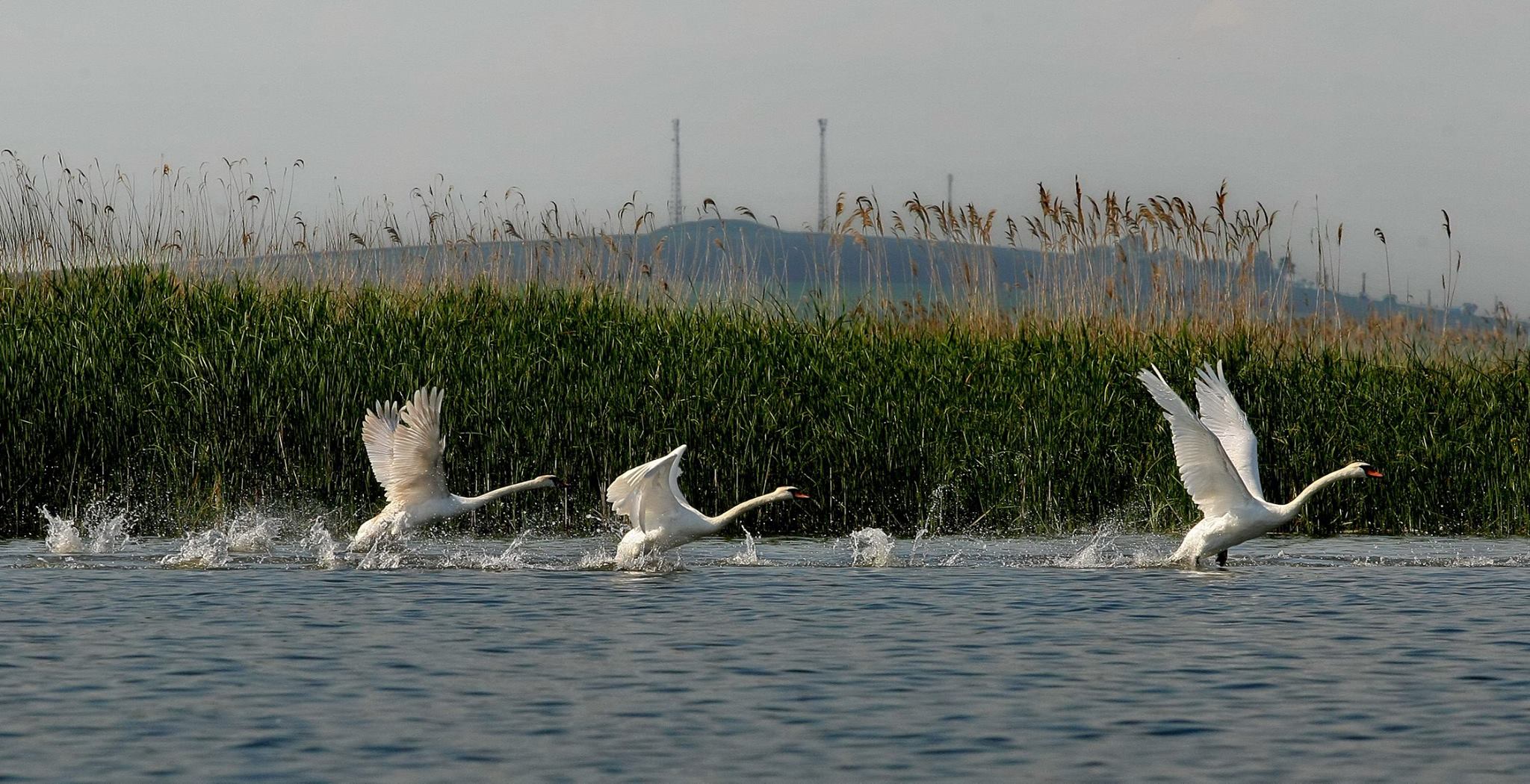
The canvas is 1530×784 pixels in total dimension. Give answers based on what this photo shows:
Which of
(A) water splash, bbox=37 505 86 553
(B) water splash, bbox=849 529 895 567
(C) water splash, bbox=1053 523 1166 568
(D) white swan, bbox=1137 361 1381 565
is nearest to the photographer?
(D) white swan, bbox=1137 361 1381 565

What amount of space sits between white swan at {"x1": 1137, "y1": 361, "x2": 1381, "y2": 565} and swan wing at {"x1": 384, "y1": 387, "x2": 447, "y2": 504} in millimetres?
5200

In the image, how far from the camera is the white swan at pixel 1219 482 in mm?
12945

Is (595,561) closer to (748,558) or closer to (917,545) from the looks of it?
(748,558)

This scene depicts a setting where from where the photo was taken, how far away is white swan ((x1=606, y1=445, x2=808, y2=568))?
1295cm

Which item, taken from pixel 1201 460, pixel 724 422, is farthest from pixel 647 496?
pixel 1201 460

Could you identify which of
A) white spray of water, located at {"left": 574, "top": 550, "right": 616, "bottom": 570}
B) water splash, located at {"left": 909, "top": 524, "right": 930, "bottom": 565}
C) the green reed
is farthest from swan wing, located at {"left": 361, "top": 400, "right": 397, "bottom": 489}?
water splash, located at {"left": 909, "top": 524, "right": 930, "bottom": 565}

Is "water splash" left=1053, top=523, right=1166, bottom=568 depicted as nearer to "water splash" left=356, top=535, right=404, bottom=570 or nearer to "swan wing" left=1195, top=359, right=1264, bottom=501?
"swan wing" left=1195, top=359, right=1264, bottom=501

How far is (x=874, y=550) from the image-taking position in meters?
13.8

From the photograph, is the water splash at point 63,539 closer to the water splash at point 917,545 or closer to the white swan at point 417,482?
the white swan at point 417,482

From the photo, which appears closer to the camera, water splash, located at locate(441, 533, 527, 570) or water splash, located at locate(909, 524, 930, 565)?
water splash, located at locate(441, 533, 527, 570)

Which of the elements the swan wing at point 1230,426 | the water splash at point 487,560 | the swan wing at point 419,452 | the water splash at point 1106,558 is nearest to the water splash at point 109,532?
the swan wing at point 419,452

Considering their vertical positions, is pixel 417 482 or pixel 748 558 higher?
pixel 417 482

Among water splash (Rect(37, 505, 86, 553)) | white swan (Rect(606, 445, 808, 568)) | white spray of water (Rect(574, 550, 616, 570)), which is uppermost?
white swan (Rect(606, 445, 808, 568))

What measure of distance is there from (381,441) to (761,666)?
5963 millimetres
